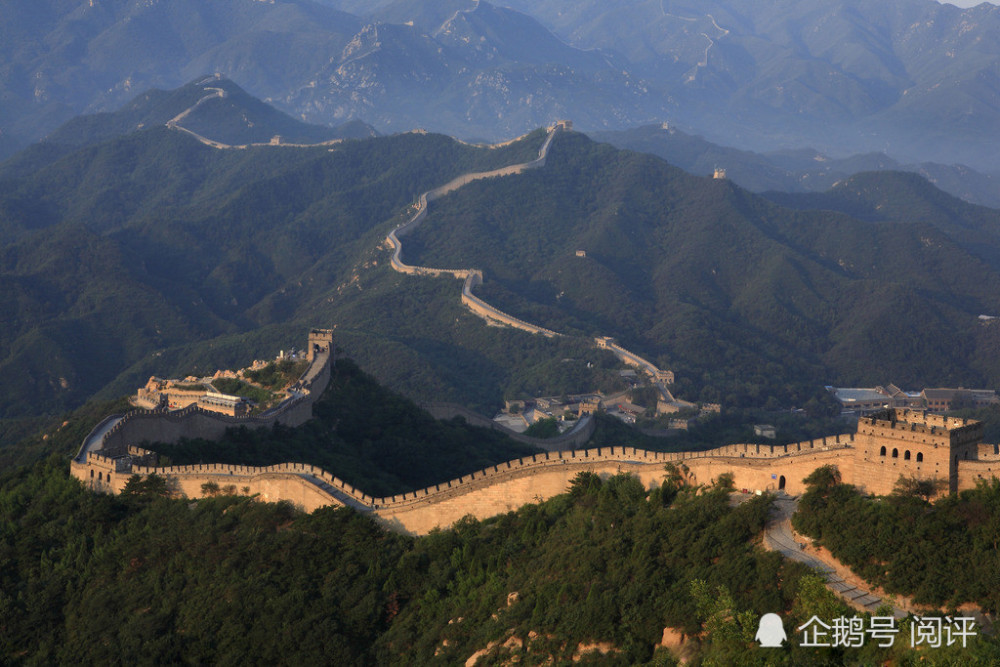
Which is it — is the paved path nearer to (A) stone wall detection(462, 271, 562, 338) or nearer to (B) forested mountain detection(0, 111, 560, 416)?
(B) forested mountain detection(0, 111, 560, 416)

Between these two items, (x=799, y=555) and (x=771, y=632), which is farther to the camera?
(x=799, y=555)

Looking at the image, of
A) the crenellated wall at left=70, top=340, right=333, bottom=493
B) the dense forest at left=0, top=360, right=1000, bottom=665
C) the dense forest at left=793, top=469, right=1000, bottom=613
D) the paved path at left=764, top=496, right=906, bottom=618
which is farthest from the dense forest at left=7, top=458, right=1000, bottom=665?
the dense forest at left=793, top=469, right=1000, bottom=613

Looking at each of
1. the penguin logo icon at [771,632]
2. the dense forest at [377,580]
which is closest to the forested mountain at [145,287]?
the dense forest at [377,580]

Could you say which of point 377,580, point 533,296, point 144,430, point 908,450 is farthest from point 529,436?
point 533,296

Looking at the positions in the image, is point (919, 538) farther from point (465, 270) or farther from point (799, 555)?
point (465, 270)

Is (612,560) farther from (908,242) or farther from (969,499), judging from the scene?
(908,242)

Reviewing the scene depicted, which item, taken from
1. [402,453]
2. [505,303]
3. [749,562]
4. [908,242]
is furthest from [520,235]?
[749,562]
